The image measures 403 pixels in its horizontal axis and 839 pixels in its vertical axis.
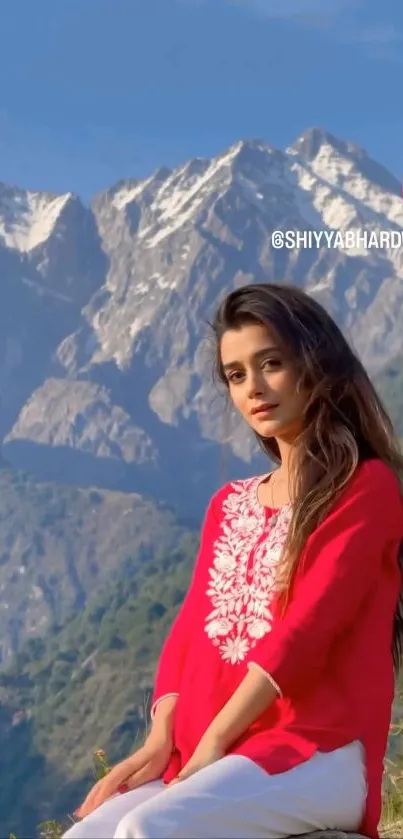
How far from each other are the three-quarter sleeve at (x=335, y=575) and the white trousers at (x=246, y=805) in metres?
0.22

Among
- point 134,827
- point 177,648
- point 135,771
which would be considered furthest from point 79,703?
point 134,827

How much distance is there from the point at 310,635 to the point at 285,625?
0.23 ft

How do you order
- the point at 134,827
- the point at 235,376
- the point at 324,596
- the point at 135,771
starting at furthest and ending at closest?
the point at 235,376
the point at 135,771
the point at 324,596
the point at 134,827

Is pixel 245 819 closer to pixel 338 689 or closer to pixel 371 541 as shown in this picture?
pixel 338 689

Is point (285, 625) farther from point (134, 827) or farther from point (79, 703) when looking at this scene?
point (79, 703)

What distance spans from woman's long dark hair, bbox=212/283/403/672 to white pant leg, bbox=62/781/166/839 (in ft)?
2.55

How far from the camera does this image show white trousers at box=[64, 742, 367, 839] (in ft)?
8.59

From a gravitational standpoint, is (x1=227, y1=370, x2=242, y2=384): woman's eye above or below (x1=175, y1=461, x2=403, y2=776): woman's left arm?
above

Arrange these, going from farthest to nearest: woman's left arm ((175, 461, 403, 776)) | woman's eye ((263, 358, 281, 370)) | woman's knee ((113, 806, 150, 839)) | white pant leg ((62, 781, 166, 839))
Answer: woman's eye ((263, 358, 281, 370)) → woman's left arm ((175, 461, 403, 776)) → white pant leg ((62, 781, 166, 839)) → woman's knee ((113, 806, 150, 839))

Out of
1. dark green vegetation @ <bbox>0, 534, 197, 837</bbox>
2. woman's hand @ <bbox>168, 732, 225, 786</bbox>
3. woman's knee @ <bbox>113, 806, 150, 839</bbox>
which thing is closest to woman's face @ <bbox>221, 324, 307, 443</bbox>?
woman's hand @ <bbox>168, 732, 225, 786</bbox>

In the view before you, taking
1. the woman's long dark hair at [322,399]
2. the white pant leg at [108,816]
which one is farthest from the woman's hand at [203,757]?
the woman's long dark hair at [322,399]

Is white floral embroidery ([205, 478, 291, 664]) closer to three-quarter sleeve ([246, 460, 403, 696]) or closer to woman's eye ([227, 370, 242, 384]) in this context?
three-quarter sleeve ([246, 460, 403, 696])

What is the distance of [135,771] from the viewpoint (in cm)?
314

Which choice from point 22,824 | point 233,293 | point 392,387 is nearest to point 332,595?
point 233,293
